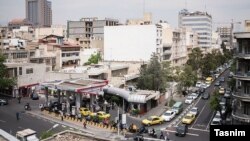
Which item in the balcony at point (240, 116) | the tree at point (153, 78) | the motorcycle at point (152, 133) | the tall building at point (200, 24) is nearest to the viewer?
the balcony at point (240, 116)

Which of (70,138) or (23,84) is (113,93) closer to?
(23,84)

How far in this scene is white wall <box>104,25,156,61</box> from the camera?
278 ft

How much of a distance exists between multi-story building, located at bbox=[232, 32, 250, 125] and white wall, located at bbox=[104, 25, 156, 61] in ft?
139

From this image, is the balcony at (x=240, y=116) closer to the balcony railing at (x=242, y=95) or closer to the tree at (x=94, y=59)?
the balcony railing at (x=242, y=95)

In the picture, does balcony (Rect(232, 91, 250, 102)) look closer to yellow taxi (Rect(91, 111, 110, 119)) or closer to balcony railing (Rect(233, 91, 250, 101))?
balcony railing (Rect(233, 91, 250, 101))

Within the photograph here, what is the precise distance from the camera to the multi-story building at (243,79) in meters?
41.4

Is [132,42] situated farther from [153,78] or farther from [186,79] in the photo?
[153,78]

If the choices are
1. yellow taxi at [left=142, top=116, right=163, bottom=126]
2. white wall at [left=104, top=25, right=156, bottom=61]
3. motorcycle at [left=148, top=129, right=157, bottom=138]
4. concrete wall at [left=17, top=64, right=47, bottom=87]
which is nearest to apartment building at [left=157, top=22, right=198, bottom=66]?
white wall at [left=104, top=25, right=156, bottom=61]

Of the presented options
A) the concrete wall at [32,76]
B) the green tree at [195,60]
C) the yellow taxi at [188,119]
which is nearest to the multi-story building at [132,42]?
Result: the green tree at [195,60]

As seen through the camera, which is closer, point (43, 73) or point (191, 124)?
point (191, 124)

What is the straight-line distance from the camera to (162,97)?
6531 centimetres

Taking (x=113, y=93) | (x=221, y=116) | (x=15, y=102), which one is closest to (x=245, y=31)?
(x=221, y=116)

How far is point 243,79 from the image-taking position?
41750 mm

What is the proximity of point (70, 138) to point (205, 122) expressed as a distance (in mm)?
33224
